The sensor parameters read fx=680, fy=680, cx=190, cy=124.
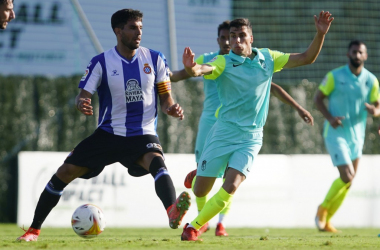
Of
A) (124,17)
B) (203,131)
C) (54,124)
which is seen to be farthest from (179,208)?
(54,124)

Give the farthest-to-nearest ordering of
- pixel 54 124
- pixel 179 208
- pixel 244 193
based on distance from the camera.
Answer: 1. pixel 54 124
2. pixel 244 193
3. pixel 179 208

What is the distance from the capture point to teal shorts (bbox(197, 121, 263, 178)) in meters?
6.75

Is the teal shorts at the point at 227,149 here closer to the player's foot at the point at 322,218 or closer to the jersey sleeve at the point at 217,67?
the jersey sleeve at the point at 217,67

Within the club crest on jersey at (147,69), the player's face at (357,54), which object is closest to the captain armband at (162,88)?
the club crest on jersey at (147,69)

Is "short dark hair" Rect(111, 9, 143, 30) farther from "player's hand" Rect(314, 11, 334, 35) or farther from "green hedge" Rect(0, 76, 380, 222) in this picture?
"green hedge" Rect(0, 76, 380, 222)

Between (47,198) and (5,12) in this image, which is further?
(47,198)

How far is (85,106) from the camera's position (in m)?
6.22

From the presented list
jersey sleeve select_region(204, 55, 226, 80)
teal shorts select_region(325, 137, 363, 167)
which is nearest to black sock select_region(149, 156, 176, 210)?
jersey sleeve select_region(204, 55, 226, 80)

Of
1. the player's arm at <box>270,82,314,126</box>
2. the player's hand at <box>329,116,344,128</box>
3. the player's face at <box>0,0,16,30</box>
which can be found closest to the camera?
the player's face at <box>0,0,16,30</box>

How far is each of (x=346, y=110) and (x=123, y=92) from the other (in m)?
4.61

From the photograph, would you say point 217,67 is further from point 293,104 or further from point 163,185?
point 293,104

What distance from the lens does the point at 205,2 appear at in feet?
57.4

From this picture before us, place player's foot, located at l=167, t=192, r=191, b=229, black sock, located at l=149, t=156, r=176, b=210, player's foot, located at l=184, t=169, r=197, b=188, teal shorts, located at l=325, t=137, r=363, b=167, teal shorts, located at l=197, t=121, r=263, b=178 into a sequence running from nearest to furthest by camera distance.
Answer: player's foot, located at l=167, t=192, r=191, b=229
black sock, located at l=149, t=156, r=176, b=210
teal shorts, located at l=197, t=121, r=263, b=178
player's foot, located at l=184, t=169, r=197, b=188
teal shorts, located at l=325, t=137, r=363, b=167

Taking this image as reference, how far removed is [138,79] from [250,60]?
1143 mm
